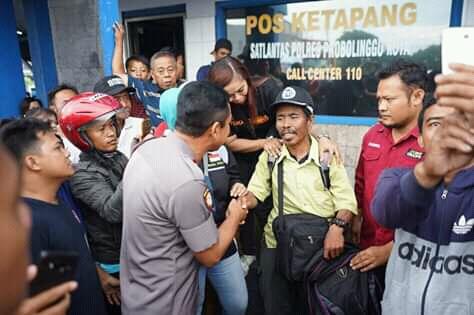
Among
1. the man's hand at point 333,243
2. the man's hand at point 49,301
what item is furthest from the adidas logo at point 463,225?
the man's hand at point 49,301

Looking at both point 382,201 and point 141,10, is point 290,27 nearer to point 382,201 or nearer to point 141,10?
point 141,10

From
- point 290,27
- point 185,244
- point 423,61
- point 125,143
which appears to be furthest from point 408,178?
point 290,27

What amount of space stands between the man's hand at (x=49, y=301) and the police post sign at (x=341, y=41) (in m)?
3.99

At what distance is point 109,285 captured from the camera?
81.6 inches

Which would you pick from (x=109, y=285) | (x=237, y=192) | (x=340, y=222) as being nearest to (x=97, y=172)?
(x=109, y=285)

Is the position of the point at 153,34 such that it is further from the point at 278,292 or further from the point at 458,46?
the point at 458,46

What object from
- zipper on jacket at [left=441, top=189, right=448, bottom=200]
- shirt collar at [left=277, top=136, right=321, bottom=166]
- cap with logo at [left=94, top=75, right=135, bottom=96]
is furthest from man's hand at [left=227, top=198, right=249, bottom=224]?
cap with logo at [left=94, top=75, right=135, bottom=96]

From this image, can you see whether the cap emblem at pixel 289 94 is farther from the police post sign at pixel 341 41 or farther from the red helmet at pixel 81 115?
Result: the police post sign at pixel 341 41

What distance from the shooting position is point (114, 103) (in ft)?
7.13

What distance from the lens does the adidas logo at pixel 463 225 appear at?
134 centimetres

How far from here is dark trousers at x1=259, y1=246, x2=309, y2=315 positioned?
7.52 feet

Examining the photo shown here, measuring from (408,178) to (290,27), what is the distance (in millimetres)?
3826

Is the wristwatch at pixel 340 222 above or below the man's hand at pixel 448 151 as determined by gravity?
below

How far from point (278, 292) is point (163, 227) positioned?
104 cm
